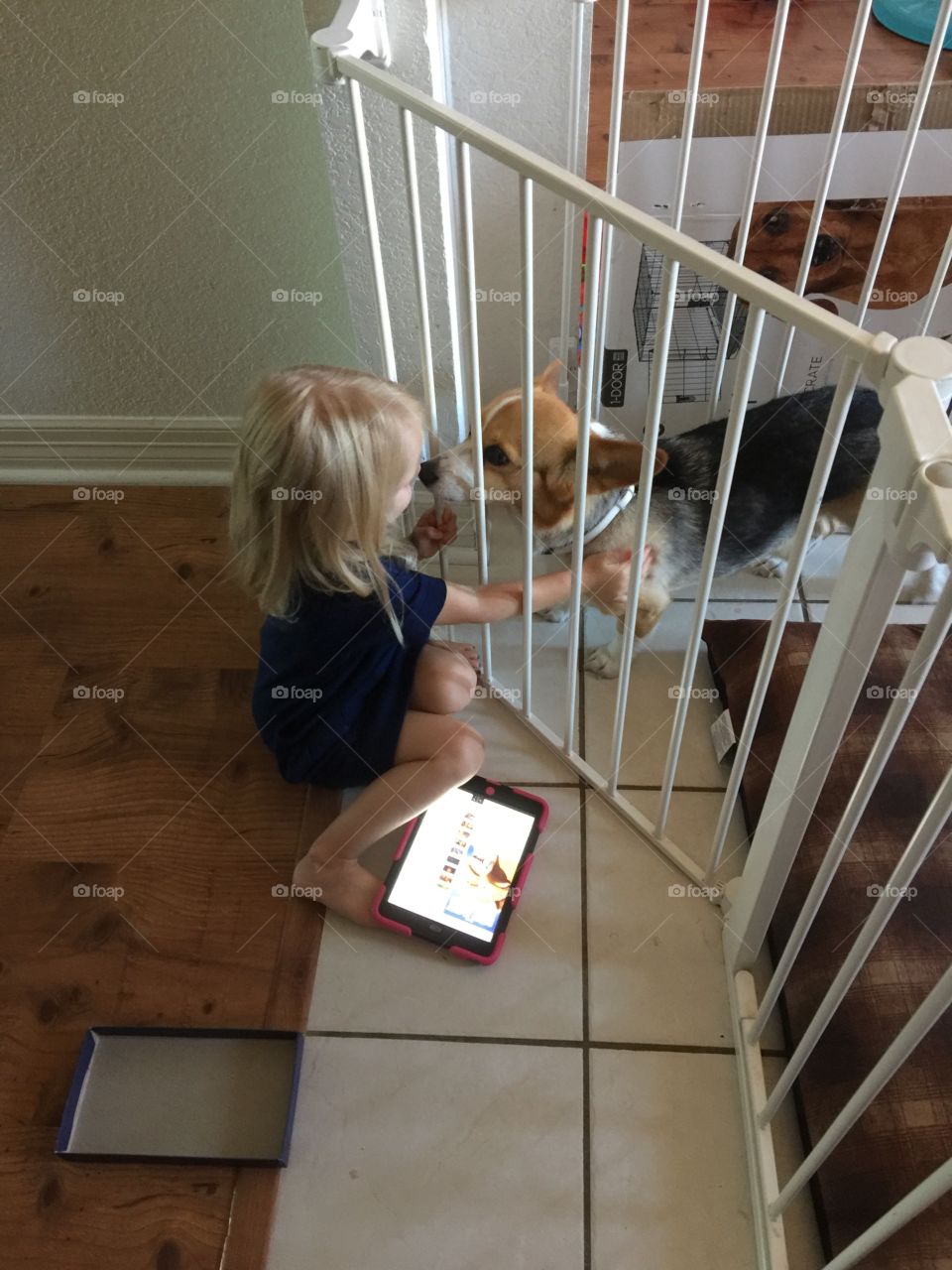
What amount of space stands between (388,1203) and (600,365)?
124 centimetres

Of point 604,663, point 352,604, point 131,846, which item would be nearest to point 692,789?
point 604,663

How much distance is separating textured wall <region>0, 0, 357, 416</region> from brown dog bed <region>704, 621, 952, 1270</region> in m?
1.01

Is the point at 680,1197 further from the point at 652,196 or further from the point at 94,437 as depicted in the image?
the point at 94,437

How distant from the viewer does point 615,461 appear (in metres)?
1.11

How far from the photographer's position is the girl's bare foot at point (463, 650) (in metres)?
1.38

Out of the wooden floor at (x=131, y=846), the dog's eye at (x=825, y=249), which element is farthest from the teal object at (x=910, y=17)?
the wooden floor at (x=131, y=846)

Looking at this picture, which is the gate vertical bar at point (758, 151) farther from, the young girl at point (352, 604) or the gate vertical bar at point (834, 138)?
the young girl at point (352, 604)

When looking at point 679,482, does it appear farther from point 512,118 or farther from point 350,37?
point 350,37

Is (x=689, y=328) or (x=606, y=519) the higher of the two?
(x=689, y=328)

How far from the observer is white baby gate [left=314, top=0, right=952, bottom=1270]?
62cm

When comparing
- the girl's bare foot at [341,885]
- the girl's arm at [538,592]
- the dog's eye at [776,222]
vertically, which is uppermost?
the dog's eye at [776,222]

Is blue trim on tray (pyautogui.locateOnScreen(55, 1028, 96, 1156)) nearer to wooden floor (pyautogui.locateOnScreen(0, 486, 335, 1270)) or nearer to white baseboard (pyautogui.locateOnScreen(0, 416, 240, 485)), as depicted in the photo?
wooden floor (pyautogui.locateOnScreen(0, 486, 335, 1270))

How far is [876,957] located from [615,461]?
64 cm

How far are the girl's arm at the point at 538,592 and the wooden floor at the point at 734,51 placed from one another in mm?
619
